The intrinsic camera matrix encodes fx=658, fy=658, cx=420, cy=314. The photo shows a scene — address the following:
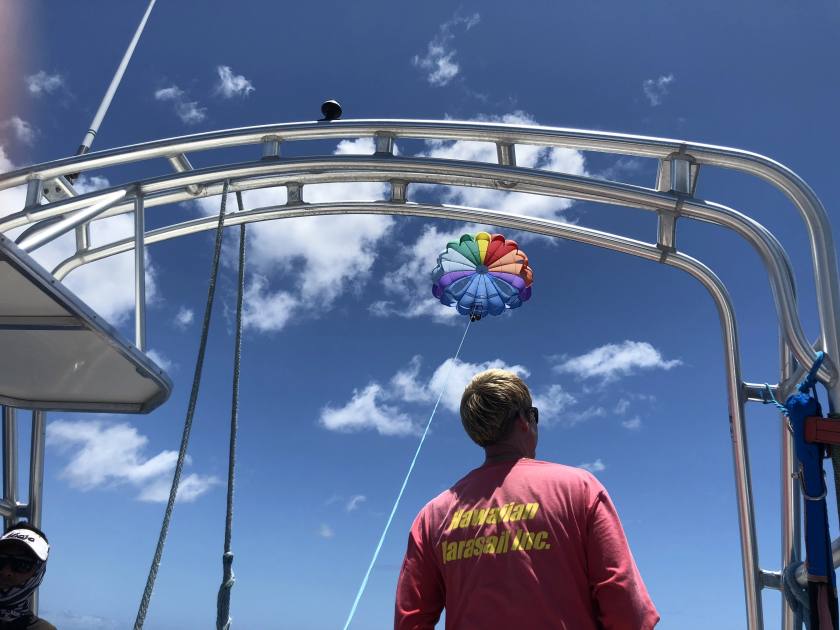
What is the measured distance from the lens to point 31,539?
319cm

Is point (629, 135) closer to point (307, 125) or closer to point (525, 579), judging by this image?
point (307, 125)

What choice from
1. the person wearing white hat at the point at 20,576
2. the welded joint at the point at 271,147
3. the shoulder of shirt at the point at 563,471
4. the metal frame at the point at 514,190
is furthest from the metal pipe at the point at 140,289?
the shoulder of shirt at the point at 563,471

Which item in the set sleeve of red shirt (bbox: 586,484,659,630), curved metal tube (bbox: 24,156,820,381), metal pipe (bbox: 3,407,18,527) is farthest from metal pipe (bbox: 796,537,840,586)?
metal pipe (bbox: 3,407,18,527)

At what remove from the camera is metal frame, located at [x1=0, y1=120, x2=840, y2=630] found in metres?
4.40

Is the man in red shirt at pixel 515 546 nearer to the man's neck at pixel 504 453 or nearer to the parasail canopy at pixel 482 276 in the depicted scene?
the man's neck at pixel 504 453

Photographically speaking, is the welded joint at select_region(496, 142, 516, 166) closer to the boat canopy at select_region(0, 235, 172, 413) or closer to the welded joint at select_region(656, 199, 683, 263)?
the welded joint at select_region(656, 199, 683, 263)

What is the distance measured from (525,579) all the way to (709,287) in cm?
410

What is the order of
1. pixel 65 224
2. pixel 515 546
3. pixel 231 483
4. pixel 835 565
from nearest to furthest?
pixel 515 546 < pixel 835 565 < pixel 231 483 < pixel 65 224

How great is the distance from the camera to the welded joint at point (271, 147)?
562cm

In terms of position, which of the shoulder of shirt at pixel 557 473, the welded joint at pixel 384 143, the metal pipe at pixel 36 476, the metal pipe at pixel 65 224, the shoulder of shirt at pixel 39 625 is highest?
the welded joint at pixel 384 143

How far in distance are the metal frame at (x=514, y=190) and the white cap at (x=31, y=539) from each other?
1.78 metres

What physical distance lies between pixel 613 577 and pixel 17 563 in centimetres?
279

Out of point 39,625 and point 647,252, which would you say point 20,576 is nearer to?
point 39,625

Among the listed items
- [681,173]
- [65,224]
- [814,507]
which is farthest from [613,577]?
[65,224]
